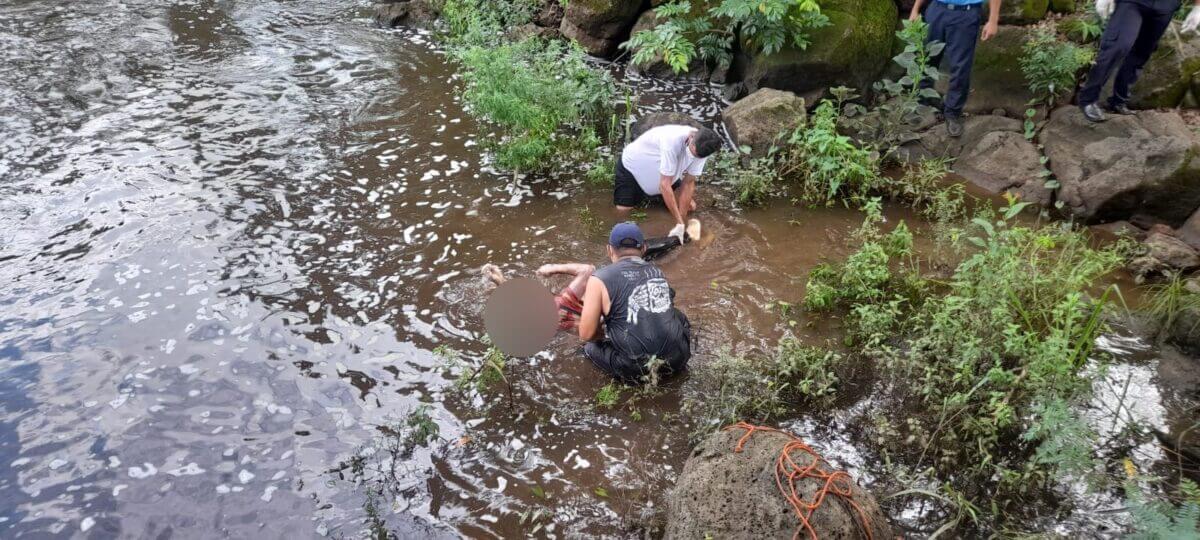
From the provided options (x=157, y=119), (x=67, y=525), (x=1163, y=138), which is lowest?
(x=67, y=525)

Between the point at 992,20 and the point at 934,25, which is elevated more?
the point at 992,20

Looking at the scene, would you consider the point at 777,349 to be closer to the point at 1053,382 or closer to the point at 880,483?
the point at 880,483

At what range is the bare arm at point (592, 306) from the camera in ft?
17.8

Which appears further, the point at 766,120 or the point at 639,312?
the point at 766,120

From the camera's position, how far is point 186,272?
6.85m

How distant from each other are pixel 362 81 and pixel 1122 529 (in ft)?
33.3

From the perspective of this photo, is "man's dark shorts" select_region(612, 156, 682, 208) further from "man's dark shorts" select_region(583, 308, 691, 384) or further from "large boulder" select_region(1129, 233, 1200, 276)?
"large boulder" select_region(1129, 233, 1200, 276)

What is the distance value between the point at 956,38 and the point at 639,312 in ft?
17.8

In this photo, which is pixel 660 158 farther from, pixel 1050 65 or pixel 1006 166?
pixel 1050 65

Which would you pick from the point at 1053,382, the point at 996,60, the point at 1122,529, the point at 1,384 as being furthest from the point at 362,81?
the point at 1122,529

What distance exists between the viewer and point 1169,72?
8.17 metres

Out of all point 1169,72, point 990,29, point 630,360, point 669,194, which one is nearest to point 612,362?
point 630,360

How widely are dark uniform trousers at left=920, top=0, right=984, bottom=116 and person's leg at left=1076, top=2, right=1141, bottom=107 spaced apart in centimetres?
122

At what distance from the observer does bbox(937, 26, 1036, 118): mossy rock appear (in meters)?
8.79
